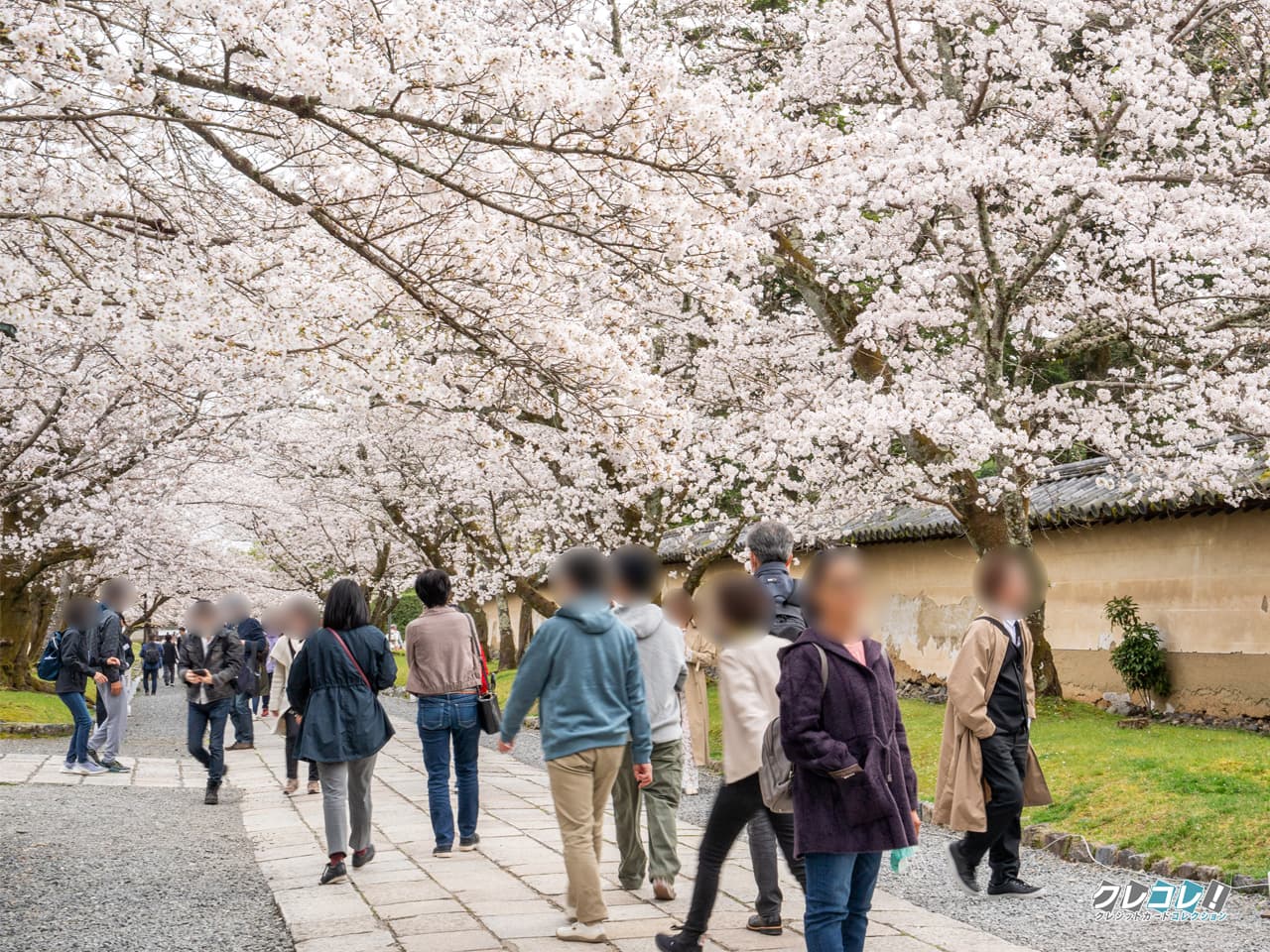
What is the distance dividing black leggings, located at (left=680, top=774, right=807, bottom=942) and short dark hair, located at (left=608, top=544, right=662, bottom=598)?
3.83 ft

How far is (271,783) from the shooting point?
39.3 feet

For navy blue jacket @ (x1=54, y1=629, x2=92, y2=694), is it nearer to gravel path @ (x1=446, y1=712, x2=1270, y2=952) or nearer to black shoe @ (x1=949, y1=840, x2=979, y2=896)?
gravel path @ (x1=446, y1=712, x2=1270, y2=952)

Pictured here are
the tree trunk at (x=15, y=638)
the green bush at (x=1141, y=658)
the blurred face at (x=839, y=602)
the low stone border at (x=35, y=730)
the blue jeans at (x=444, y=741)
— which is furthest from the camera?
the tree trunk at (x=15, y=638)

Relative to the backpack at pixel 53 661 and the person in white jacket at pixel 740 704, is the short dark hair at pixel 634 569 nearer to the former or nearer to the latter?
the person in white jacket at pixel 740 704

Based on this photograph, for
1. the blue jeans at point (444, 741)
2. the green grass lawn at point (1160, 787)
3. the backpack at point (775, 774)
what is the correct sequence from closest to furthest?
the backpack at point (775, 774) → the green grass lawn at point (1160, 787) → the blue jeans at point (444, 741)

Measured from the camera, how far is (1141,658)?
13.9 metres

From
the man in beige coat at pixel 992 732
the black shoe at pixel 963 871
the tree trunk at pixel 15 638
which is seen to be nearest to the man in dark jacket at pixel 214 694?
the black shoe at pixel 963 871

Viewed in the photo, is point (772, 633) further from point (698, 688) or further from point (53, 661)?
point (53, 661)

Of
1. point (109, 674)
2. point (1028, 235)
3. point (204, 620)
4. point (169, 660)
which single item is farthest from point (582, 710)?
point (169, 660)

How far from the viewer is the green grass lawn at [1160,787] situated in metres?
7.38

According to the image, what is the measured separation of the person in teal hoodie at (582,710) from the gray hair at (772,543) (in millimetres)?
791

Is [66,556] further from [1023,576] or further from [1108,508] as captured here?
[1023,576]

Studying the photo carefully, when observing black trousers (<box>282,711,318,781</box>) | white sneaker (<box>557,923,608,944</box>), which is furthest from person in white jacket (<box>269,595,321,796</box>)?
white sneaker (<box>557,923,608,944</box>)
